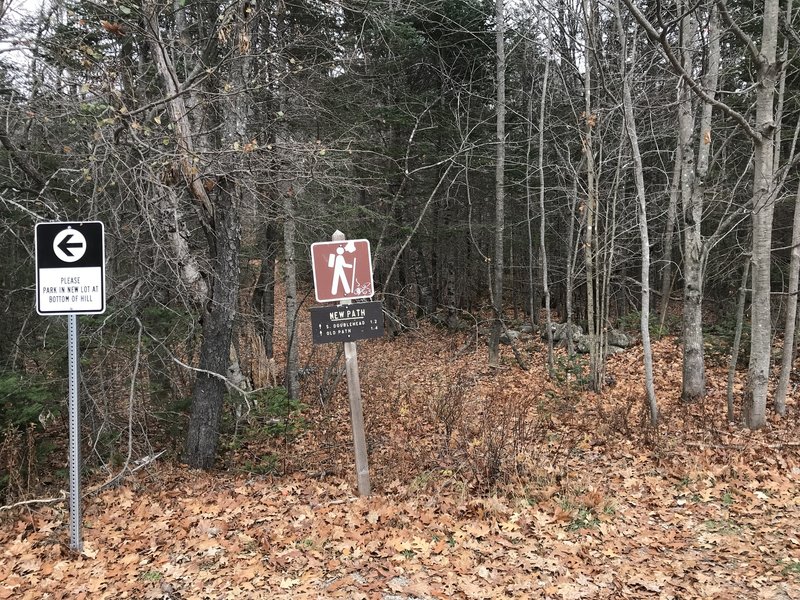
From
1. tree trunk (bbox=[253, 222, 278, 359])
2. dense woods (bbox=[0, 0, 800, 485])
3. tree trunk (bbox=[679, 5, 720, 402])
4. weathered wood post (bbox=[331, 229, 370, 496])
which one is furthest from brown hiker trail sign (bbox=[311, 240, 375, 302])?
tree trunk (bbox=[253, 222, 278, 359])

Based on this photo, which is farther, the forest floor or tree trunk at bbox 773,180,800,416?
tree trunk at bbox 773,180,800,416

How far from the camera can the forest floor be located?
365cm

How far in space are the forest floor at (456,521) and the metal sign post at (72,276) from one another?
42.5 inches

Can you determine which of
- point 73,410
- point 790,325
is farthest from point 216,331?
point 790,325

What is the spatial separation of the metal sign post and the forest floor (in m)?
1.08

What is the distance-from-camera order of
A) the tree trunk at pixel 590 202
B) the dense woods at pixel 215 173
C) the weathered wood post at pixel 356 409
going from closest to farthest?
the weathered wood post at pixel 356 409 → the dense woods at pixel 215 173 → the tree trunk at pixel 590 202

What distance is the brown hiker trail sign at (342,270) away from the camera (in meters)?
4.71

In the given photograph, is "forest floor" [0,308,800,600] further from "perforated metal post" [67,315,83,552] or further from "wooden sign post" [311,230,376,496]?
"wooden sign post" [311,230,376,496]

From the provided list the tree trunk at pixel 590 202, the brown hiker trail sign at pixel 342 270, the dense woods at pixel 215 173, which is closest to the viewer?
the brown hiker trail sign at pixel 342 270

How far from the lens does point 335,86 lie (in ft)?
31.8

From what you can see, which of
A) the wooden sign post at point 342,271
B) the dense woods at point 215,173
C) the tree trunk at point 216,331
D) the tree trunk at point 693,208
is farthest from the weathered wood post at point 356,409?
the tree trunk at point 693,208

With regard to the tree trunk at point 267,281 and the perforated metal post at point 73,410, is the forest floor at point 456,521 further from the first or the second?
the tree trunk at point 267,281

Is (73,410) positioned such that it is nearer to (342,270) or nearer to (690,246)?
(342,270)

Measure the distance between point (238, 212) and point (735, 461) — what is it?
663 centimetres
